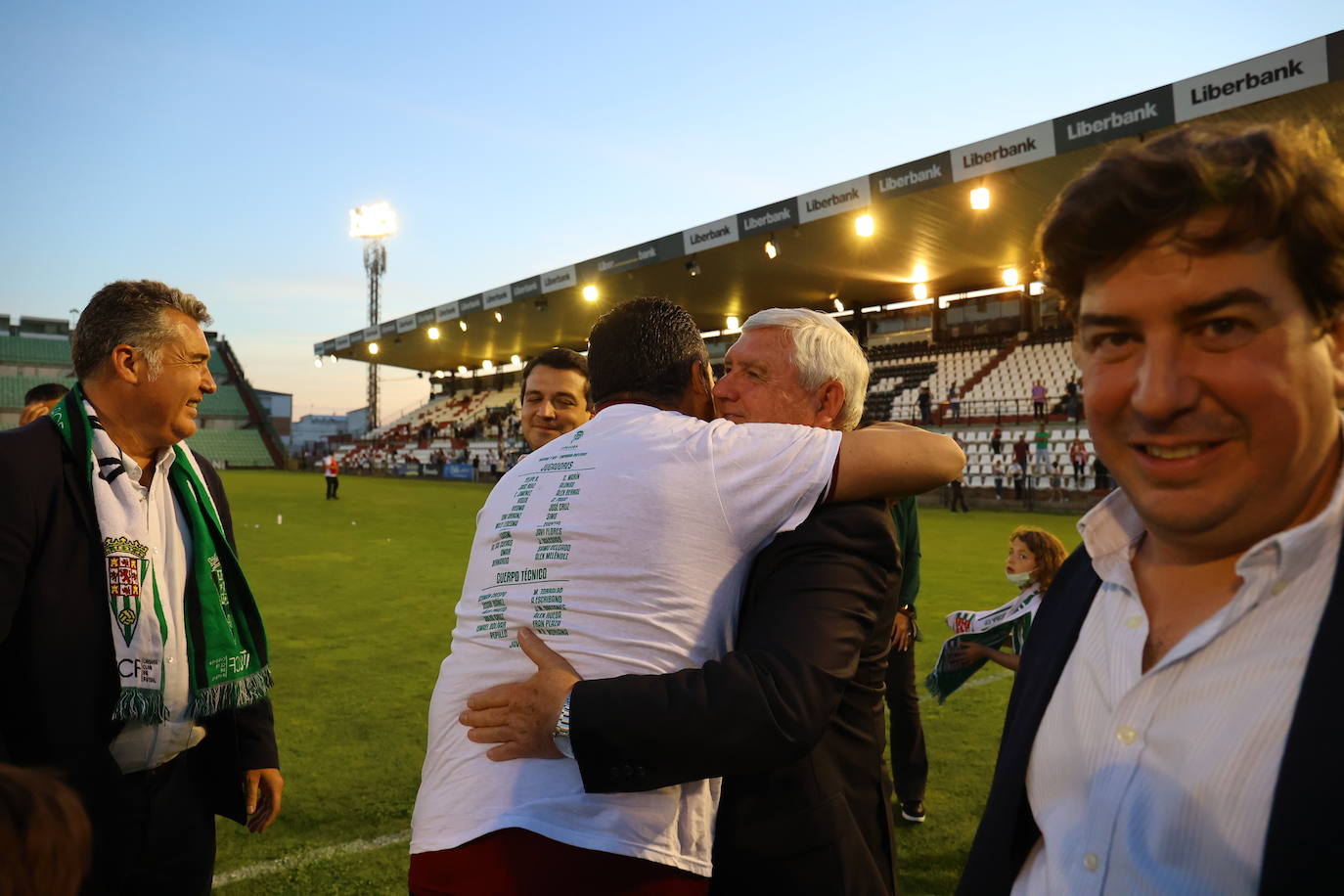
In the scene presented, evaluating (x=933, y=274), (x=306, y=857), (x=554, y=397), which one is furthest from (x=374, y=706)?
(x=933, y=274)

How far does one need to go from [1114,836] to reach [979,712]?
5.15m

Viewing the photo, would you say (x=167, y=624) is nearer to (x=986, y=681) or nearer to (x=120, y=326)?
(x=120, y=326)

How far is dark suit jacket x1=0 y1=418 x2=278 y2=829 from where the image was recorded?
213 centimetres

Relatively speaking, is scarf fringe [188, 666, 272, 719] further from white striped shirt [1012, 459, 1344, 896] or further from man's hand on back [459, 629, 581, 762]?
white striped shirt [1012, 459, 1344, 896]

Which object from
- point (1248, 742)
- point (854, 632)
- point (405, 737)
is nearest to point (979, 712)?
point (405, 737)

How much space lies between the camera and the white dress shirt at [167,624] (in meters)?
2.34

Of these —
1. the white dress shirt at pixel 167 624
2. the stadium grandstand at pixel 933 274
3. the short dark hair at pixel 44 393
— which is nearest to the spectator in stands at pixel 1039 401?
the stadium grandstand at pixel 933 274

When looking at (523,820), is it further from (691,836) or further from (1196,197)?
(1196,197)

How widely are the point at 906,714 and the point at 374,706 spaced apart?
150 inches

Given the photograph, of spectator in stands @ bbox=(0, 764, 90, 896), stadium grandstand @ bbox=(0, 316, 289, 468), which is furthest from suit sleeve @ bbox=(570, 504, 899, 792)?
stadium grandstand @ bbox=(0, 316, 289, 468)

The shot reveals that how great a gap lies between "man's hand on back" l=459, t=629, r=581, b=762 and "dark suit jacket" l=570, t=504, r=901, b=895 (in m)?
0.06

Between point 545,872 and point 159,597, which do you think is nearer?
point 545,872

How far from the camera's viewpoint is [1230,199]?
1095 mm

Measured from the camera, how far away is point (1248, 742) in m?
1.07
